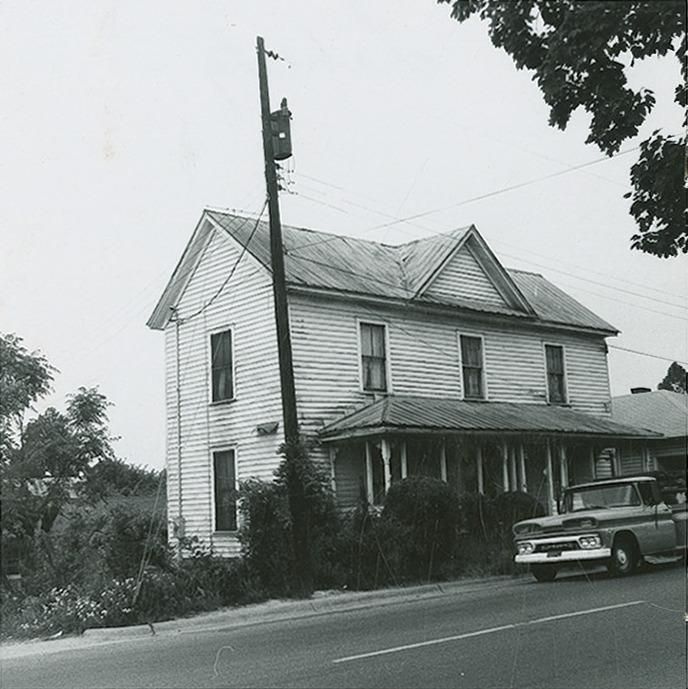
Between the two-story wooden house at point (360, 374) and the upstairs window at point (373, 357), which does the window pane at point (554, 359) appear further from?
the upstairs window at point (373, 357)

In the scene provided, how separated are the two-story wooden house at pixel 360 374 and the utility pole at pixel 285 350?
3.59m

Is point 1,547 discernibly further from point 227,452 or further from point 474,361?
point 474,361

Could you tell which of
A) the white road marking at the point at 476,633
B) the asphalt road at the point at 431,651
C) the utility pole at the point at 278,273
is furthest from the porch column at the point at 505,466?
the white road marking at the point at 476,633

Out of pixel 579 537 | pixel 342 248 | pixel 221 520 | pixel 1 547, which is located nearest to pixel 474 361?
pixel 342 248

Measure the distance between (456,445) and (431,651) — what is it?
12.7m

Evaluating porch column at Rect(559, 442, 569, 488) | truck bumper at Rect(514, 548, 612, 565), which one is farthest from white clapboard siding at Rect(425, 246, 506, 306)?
truck bumper at Rect(514, 548, 612, 565)

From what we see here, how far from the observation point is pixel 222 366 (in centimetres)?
2330

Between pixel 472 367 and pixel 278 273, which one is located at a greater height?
pixel 278 273

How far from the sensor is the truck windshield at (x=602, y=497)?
16.5m

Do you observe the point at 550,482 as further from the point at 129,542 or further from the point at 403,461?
the point at 129,542

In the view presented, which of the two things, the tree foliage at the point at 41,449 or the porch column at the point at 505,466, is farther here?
the porch column at the point at 505,466

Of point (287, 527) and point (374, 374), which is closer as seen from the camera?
→ point (287, 527)

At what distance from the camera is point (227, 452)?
909 inches

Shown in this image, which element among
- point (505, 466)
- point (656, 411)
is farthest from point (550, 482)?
point (656, 411)
